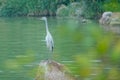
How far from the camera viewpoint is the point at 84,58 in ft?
7.97

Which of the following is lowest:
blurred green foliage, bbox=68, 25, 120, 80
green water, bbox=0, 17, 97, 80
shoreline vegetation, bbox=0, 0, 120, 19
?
shoreline vegetation, bbox=0, 0, 120, 19

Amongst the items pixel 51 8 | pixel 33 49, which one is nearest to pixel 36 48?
pixel 33 49

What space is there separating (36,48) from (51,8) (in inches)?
1431

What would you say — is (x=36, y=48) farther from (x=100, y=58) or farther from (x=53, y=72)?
(x=100, y=58)

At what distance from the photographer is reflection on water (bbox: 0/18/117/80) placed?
2.50 meters

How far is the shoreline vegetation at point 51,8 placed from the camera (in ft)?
169

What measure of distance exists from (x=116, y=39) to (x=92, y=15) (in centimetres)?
4858

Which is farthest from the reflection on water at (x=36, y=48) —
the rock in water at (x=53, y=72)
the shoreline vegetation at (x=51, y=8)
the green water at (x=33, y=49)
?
the shoreline vegetation at (x=51, y=8)

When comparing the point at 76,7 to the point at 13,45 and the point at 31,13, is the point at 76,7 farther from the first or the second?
the point at 13,45

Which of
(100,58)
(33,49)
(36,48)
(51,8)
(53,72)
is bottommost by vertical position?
(51,8)

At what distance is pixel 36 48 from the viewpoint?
2500 centimetres

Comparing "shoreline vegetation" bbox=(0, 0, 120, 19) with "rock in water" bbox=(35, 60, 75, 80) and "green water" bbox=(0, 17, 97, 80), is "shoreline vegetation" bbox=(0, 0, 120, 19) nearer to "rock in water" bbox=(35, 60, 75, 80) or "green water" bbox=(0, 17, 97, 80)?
"green water" bbox=(0, 17, 97, 80)

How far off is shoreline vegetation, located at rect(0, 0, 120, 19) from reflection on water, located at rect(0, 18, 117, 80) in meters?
16.9

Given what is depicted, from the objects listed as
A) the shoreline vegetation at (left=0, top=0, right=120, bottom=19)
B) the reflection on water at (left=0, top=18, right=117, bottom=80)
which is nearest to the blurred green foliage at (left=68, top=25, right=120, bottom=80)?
the reflection on water at (left=0, top=18, right=117, bottom=80)
